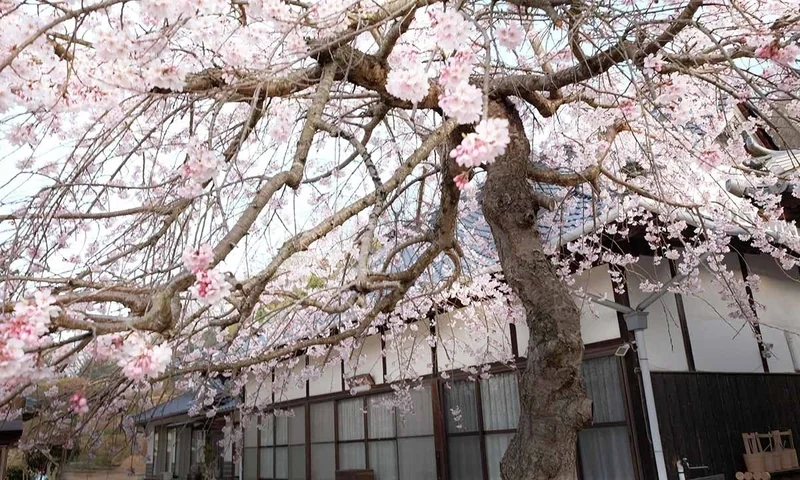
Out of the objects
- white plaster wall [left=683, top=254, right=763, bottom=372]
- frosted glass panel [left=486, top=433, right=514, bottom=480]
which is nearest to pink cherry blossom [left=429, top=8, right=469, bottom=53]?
white plaster wall [left=683, top=254, right=763, bottom=372]

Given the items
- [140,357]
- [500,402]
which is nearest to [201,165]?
[140,357]

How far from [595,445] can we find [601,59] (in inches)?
120

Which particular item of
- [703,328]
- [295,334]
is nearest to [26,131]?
[295,334]

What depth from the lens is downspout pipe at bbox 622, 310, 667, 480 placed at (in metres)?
4.06

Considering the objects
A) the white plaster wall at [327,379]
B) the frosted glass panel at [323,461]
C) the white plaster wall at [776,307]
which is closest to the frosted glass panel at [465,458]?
the white plaster wall at [327,379]

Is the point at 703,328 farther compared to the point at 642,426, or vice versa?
the point at 703,328

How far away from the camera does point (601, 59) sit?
8.77ft

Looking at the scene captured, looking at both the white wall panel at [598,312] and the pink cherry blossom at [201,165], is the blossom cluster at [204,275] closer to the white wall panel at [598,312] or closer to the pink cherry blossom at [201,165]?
the pink cherry blossom at [201,165]

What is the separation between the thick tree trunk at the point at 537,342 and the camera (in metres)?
2.53

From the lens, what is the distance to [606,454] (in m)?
4.39

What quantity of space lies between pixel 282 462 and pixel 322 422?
1317 millimetres

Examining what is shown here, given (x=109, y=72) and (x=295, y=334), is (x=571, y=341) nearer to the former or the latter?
(x=109, y=72)

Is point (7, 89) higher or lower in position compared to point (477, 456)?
higher

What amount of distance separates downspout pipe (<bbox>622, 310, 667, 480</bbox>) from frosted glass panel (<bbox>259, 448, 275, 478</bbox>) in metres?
6.23
